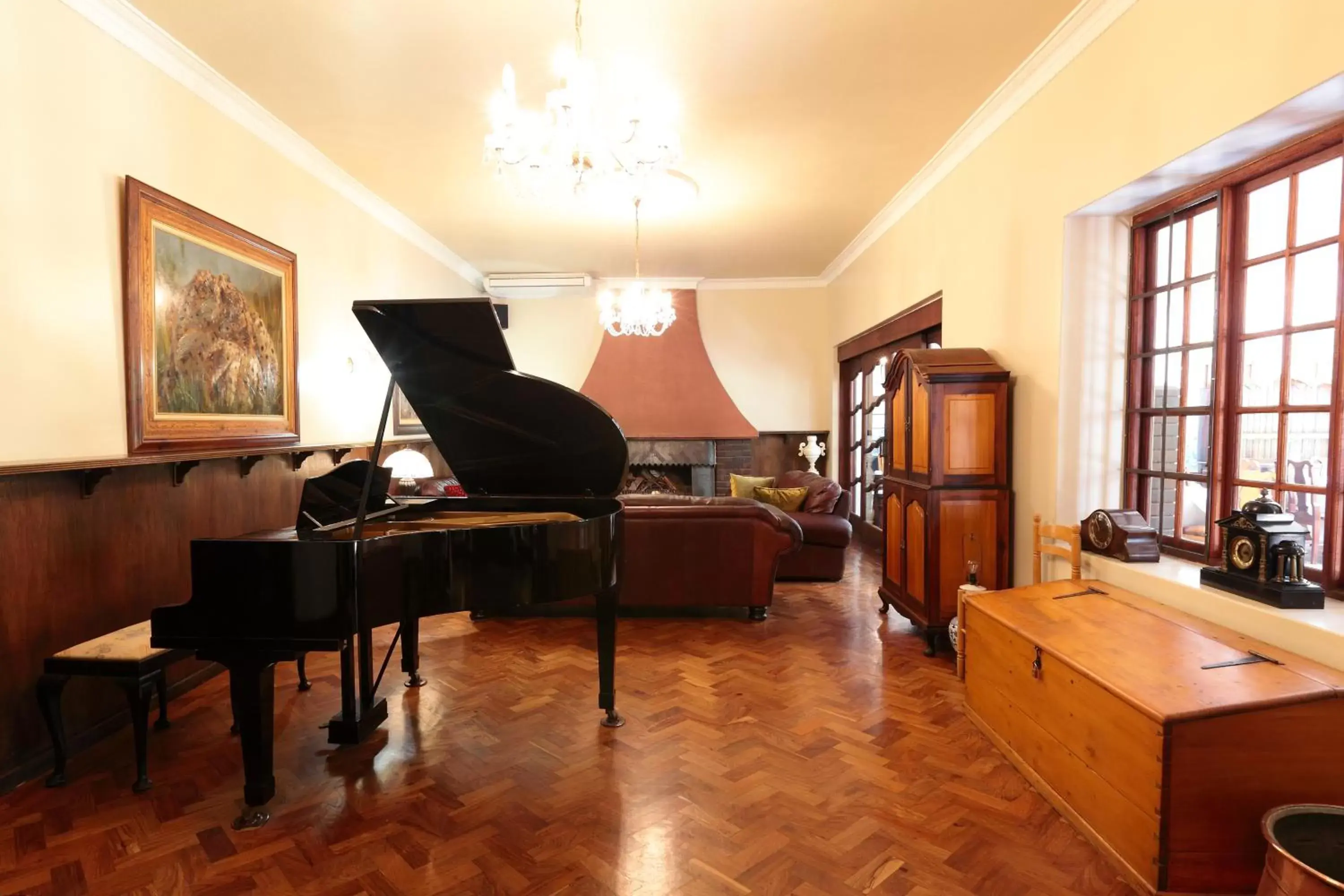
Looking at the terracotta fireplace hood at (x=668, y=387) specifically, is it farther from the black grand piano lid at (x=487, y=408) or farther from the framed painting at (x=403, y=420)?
the black grand piano lid at (x=487, y=408)

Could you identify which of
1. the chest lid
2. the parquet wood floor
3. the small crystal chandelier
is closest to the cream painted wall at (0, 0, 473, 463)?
the parquet wood floor

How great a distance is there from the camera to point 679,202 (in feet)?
17.3

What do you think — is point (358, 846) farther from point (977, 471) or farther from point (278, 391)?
point (977, 471)

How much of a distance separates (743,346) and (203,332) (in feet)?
19.7

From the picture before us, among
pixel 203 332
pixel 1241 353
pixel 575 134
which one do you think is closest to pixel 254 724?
pixel 203 332

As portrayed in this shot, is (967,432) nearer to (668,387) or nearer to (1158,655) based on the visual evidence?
(1158,655)

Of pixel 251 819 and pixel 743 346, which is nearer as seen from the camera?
pixel 251 819

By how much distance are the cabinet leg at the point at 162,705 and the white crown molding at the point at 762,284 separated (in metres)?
6.76

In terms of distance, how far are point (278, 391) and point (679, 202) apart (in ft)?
10.8

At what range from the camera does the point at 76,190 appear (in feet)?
8.63

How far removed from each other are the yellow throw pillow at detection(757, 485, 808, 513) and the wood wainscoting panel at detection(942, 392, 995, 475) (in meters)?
2.01

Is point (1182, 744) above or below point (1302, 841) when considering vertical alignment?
above

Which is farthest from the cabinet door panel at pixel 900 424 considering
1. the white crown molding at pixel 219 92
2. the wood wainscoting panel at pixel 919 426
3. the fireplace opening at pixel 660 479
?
the white crown molding at pixel 219 92

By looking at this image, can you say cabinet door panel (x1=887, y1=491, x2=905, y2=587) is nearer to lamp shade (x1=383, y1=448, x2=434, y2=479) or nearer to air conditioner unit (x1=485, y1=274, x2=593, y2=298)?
lamp shade (x1=383, y1=448, x2=434, y2=479)
